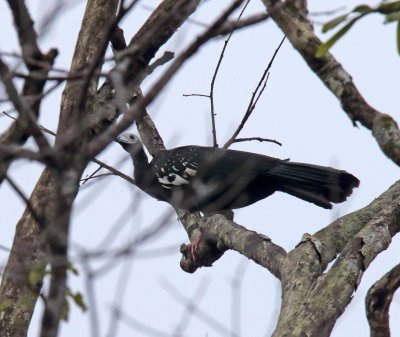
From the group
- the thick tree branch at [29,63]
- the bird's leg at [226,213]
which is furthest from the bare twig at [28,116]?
the bird's leg at [226,213]

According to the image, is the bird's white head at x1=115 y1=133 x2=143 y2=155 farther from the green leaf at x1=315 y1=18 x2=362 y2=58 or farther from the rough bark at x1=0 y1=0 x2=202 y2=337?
the green leaf at x1=315 y1=18 x2=362 y2=58

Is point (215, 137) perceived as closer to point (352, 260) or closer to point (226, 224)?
point (226, 224)

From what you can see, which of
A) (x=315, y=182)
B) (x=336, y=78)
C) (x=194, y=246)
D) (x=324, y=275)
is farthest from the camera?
(x=315, y=182)

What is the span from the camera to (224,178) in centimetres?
702

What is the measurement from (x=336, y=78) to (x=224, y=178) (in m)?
4.09

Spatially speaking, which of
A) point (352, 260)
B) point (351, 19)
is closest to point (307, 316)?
point (352, 260)

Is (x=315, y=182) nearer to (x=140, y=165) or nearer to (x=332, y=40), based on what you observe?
(x=140, y=165)

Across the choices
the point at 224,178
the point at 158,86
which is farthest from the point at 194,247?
the point at 158,86

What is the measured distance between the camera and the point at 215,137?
20.7 ft

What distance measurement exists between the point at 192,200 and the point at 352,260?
2.21 m

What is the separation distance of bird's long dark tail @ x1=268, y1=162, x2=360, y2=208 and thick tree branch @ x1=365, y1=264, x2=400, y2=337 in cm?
218

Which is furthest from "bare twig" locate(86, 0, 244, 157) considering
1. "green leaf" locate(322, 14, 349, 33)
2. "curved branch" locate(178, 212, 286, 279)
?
"curved branch" locate(178, 212, 286, 279)

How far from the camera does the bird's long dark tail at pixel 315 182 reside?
613 cm

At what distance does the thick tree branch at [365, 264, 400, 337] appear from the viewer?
3771 mm
